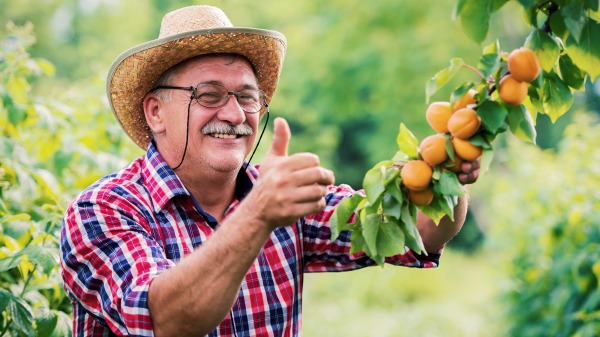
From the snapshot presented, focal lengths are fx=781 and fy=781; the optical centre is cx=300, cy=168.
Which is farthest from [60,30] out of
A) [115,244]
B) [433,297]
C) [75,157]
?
[115,244]

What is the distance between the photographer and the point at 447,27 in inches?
531

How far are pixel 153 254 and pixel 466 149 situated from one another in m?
0.87

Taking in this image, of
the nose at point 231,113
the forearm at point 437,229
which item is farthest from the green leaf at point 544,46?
the nose at point 231,113

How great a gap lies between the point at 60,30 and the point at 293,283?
25.4m

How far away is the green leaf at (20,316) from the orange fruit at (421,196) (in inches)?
52.2

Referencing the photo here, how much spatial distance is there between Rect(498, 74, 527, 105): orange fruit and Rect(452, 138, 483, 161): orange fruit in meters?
0.13

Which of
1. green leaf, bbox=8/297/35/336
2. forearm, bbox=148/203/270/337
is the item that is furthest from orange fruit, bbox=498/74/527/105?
green leaf, bbox=8/297/35/336

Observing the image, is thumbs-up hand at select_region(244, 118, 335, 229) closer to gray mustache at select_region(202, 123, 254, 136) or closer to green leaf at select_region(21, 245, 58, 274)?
gray mustache at select_region(202, 123, 254, 136)

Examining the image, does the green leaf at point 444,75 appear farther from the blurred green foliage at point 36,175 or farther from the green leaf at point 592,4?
the blurred green foliage at point 36,175

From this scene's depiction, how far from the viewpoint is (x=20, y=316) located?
2480 mm

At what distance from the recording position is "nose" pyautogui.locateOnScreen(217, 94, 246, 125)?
2541mm

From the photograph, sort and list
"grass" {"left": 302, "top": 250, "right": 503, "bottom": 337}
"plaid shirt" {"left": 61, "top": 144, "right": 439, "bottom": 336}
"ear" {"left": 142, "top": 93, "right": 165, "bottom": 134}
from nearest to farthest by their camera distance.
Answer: "plaid shirt" {"left": 61, "top": 144, "right": 439, "bottom": 336} < "ear" {"left": 142, "top": 93, "right": 165, "bottom": 134} < "grass" {"left": 302, "top": 250, "right": 503, "bottom": 337}

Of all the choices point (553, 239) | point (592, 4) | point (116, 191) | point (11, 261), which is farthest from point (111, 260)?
point (553, 239)

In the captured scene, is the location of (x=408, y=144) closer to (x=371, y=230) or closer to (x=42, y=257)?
(x=371, y=230)
